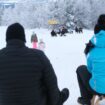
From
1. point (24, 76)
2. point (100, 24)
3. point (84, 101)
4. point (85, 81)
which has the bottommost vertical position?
point (84, 101)

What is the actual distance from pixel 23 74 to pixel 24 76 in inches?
0.8

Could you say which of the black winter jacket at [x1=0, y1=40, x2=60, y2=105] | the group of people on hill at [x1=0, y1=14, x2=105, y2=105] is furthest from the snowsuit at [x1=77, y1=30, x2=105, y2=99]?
the black winter jacket at [x1=0, y1=40, x2=60, y2=105]

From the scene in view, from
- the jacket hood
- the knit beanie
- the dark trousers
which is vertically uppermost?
the knit beanie

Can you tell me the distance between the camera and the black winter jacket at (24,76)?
380 centimetres

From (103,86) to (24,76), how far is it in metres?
1.43

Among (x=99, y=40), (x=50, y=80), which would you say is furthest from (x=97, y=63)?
(x=50, y=80)

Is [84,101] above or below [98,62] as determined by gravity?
below

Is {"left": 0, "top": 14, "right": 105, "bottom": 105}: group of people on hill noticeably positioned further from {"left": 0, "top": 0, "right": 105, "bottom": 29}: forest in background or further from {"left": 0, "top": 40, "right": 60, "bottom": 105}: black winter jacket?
{"left": 0, "top": 0, "right": 105, "bottom": 29}: forest in background

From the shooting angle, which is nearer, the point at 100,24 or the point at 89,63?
the point at 89,63

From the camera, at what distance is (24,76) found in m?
3.81

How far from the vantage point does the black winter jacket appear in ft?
12.5

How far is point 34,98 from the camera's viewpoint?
3.85 metres

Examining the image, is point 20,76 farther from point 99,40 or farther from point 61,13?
point 61,13

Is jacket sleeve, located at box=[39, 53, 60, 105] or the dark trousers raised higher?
jacket sleeve, located at box=[39, 53, 60, 105]
